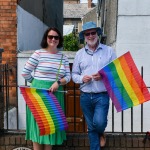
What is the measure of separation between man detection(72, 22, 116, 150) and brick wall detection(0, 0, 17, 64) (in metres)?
4.02

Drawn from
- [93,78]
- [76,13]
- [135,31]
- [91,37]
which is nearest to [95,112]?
[93,78]

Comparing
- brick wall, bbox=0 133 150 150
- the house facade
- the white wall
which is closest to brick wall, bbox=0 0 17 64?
the white wall

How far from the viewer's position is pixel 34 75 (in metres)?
4.29

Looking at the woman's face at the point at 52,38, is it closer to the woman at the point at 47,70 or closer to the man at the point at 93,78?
the woman at the point at 47,70

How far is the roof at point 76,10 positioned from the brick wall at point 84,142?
1734 inches

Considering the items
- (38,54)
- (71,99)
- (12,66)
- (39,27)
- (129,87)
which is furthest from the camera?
(39,27)

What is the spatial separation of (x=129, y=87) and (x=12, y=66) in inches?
156

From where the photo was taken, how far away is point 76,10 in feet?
172

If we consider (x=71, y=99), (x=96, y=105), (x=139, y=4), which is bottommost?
(x=71, y=99)

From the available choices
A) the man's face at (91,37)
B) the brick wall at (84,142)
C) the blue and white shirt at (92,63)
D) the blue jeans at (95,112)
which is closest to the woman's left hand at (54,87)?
the blue and white shirt at (92,63)

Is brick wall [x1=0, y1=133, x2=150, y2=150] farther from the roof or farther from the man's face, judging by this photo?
the roof

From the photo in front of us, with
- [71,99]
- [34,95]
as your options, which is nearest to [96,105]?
[34,95]

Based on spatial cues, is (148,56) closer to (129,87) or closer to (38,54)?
(129,87)

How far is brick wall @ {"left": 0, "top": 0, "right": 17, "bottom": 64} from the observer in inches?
316
